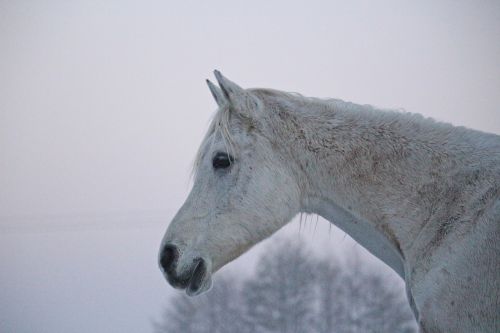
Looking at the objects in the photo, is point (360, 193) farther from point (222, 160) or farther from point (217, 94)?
point (217, 94)

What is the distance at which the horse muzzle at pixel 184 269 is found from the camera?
4230 mm

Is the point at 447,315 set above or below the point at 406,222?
below

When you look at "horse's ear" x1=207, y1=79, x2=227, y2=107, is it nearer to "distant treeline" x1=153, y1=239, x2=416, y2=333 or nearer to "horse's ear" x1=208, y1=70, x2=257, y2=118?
"horse's ear" x1=208, y1=70, x2=257, y2=118

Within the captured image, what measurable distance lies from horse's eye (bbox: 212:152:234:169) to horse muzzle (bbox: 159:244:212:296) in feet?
2.42

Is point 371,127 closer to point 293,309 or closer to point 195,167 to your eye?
point 195,167

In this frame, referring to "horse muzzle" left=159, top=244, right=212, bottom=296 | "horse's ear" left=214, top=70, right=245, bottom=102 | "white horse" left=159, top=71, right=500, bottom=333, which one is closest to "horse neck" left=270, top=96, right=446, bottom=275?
"white horse" left=159, top=71, right=500, bottom=333

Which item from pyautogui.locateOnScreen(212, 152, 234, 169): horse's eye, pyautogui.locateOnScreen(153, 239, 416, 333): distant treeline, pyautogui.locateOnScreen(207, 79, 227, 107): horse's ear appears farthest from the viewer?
pyautogui.locateOnScreen(153, 239, 416, 333): distant treeline

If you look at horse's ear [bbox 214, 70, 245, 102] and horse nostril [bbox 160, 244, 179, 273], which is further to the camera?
horse's ear [bbox 214, 70, 245, 102]

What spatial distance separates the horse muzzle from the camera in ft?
13.9

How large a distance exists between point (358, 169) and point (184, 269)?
154 cm

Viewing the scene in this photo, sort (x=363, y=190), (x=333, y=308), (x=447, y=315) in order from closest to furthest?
(x=447, y=315)
(x=363, y=190)
(x=333, y=308)

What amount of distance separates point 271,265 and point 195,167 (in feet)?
77.8

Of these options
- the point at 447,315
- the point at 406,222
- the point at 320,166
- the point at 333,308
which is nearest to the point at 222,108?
the point at 320,166

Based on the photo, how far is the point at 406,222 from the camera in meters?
3.71
